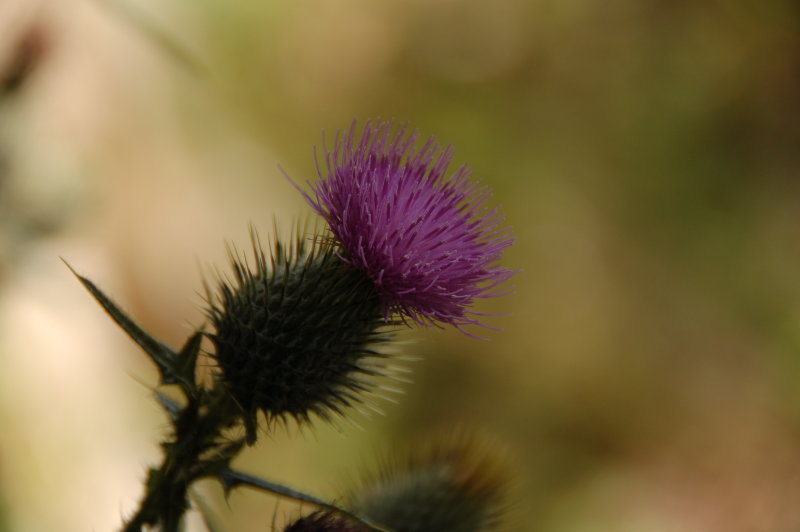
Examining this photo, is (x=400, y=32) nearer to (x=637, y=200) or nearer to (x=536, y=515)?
(x=637, y=200)

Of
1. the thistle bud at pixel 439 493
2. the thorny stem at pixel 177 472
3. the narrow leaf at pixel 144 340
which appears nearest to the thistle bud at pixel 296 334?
the thorny stem at pixel 177 472

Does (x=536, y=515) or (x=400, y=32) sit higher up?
(x=400, y=32)

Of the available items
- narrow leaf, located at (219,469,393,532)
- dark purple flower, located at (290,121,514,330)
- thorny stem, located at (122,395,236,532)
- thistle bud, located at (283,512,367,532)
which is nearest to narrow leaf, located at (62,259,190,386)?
thorny stem, located at (122,395,236,532)

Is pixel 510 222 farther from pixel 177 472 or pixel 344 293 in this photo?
pixel 177 472

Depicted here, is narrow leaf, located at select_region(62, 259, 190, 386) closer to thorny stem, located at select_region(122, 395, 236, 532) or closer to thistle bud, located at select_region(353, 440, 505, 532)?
thorny stem, located at select_region(122, 395, 236, 532)

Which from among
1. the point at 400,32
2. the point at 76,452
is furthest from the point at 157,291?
the point at 400,32

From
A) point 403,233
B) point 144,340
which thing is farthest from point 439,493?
point 144,340
